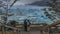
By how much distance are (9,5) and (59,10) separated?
1974mm

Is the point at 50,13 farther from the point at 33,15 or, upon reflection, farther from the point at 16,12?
the point at 16,12

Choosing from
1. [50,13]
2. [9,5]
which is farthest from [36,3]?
[9,5]

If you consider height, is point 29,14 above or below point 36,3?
below

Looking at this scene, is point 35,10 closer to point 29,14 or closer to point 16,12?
point 29,14

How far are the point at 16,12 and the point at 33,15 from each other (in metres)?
0.67

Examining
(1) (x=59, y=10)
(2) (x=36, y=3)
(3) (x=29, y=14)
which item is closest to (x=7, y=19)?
(3) (x=29, y=14)

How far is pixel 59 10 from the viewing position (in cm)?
533

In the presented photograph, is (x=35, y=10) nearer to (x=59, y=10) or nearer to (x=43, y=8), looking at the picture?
(x=43, y=8)

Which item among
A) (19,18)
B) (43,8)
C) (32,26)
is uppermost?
(43,8)

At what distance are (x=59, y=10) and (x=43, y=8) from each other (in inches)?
25.1

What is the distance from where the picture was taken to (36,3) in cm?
538

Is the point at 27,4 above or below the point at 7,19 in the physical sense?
above

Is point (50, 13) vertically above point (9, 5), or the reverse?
point (9, 5)

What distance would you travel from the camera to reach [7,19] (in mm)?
5180
